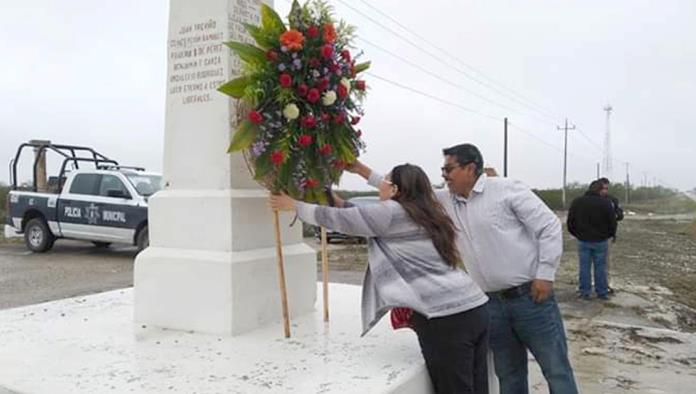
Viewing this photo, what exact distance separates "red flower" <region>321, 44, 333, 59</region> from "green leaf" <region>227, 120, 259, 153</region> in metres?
0.56

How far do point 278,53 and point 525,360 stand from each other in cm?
231

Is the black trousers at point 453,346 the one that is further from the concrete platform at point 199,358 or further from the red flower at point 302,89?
the red flower at point 302,89

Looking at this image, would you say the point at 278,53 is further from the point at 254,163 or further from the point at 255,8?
the point at 255,8

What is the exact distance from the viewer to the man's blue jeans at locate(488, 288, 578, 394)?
332 cm

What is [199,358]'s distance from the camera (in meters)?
3.14

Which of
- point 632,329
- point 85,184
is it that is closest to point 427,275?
point 632,329

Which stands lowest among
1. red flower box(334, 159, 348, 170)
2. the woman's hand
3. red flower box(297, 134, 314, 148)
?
the woman's hand

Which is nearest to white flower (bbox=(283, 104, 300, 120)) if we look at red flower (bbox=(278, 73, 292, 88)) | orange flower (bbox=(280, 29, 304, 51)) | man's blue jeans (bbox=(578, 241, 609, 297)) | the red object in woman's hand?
red flower (bbox=(278, 73, 292, 88))

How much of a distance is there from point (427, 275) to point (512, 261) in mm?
724

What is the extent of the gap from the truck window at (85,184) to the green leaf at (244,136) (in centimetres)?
995

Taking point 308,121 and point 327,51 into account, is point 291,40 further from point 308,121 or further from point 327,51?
point 308,121

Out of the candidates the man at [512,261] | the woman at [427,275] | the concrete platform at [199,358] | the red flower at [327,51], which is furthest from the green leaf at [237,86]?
the concrete platform at [199,358]

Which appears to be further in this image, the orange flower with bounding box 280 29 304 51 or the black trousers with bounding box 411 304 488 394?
the orange flower with bounding box 280 29 304 51

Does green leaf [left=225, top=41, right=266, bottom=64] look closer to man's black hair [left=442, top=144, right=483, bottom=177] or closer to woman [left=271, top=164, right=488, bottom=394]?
woman [left=271, top=164, right=488, bottom=394]
